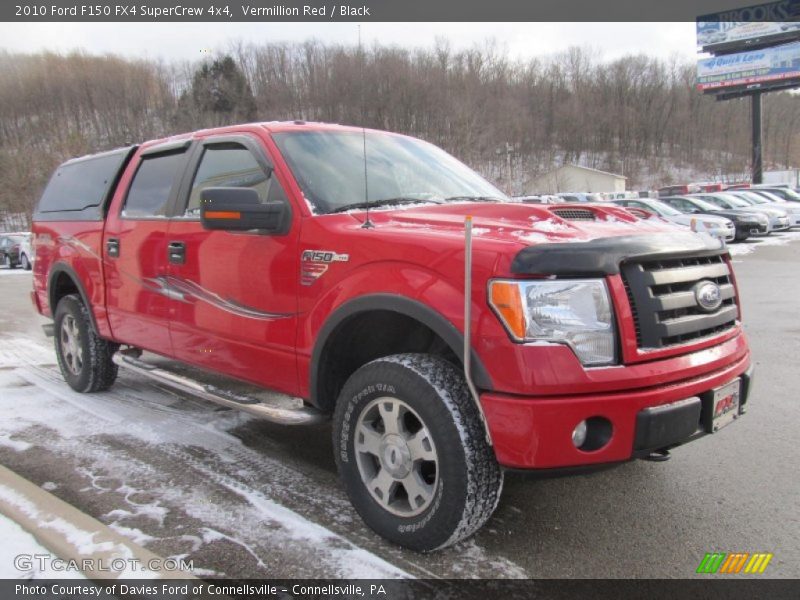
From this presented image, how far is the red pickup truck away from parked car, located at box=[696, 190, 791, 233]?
68.5ft

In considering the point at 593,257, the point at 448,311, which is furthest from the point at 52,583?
the point at 593,257

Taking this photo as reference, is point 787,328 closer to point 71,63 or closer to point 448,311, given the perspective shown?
point 448,311

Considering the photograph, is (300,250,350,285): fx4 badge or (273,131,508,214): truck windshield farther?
(273,131,508,214): truck windshield

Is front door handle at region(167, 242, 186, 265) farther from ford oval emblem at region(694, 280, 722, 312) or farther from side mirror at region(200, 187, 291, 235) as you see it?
ford oval emblem at region(694, 280, 722, 312)

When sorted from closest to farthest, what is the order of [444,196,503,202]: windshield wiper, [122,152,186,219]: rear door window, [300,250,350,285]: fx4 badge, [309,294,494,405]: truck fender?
1. [309,294,494,405]: truck fender
2. [300,250,350,285]: fx4 badge
3. [444,196,503,202]: windshield wiper
4. [122,152,186,219]: rear door window

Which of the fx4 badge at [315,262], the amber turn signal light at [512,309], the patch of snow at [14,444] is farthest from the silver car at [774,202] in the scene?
the patch of snow at [14,444]

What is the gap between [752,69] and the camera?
4388cm

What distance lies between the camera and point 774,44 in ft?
140

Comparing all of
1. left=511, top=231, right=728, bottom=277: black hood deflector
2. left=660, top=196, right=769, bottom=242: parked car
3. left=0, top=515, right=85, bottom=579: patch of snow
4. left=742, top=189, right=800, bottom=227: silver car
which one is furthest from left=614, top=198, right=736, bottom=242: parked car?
left=0, top=515, right=85, bottom=579: patch of snow

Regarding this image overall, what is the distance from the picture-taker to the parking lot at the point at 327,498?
253 cm

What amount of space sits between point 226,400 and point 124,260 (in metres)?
1.61

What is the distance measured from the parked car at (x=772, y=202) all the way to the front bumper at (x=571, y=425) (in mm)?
24610

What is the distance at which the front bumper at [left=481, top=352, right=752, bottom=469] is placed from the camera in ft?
7.13

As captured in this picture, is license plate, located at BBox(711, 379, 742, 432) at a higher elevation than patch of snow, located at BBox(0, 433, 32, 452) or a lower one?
higher
